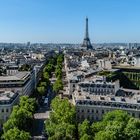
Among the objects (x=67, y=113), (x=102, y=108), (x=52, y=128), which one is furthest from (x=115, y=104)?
(x=52, y=128)

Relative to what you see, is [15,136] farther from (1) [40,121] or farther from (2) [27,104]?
(1) [40,121]

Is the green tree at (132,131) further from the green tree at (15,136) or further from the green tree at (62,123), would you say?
the green tree at (15,136)

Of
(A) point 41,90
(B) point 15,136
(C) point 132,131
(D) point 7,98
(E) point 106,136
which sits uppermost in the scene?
(D) point 7,98

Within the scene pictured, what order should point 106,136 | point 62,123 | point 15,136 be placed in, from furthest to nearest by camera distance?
point 62,123 → point 15,136 → point 106,136

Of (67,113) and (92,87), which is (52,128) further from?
(92,87)

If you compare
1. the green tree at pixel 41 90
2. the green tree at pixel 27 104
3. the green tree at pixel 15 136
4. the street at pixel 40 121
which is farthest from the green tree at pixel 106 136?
the green tree at pixel 41 90

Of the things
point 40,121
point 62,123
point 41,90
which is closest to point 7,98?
point 40,121

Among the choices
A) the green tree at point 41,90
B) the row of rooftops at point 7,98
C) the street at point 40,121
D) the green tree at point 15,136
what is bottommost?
the street at point 40,121

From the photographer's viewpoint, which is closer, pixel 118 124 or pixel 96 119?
pixel 118 124

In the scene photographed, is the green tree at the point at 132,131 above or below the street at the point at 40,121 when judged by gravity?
above

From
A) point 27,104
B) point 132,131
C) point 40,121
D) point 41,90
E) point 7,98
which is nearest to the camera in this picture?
point 132,131

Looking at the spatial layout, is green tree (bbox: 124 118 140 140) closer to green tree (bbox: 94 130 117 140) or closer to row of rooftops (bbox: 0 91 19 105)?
green tree (bbox: 94 130 117 140)
